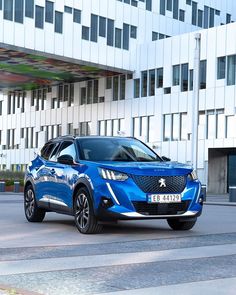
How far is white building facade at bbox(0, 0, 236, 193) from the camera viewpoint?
45562mm

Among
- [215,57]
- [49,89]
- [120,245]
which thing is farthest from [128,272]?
[49,89]

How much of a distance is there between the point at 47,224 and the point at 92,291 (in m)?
7.65

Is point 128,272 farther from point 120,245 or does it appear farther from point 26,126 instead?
point 26,126

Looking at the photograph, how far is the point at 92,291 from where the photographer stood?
237 inches

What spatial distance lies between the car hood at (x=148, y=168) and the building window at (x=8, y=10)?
111 feet

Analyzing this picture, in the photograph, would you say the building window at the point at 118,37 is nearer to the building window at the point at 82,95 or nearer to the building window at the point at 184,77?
the building window at the point at 184,77

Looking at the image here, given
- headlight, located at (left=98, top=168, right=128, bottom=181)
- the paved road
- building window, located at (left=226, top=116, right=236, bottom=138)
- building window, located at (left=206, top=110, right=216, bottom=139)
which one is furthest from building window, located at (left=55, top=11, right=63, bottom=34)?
headlight, located at (left=98, top=168, right=128, bottom=181)

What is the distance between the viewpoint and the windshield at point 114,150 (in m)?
12.1

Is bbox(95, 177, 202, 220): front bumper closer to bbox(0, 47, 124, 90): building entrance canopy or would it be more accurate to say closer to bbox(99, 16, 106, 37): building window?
bbox(0, 47, 124, 90): building entrance canopy

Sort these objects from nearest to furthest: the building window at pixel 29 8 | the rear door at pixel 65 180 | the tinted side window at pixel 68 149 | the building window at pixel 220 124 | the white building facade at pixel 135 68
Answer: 1. the rear door at pixel 65 180
2. the tinted side window at pixel 68 149
3. the building window at pixel 29 8
4. the white building facade at pixel 135 68
5. the building window at pixel 220 124

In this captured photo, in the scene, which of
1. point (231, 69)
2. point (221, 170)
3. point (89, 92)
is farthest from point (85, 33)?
point (221, 170)

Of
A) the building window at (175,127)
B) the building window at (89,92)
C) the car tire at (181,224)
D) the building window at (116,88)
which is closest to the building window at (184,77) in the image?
the building window at (175,127)

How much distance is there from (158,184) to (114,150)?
1.55m

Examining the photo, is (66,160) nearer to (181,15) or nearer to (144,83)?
(144,83)
